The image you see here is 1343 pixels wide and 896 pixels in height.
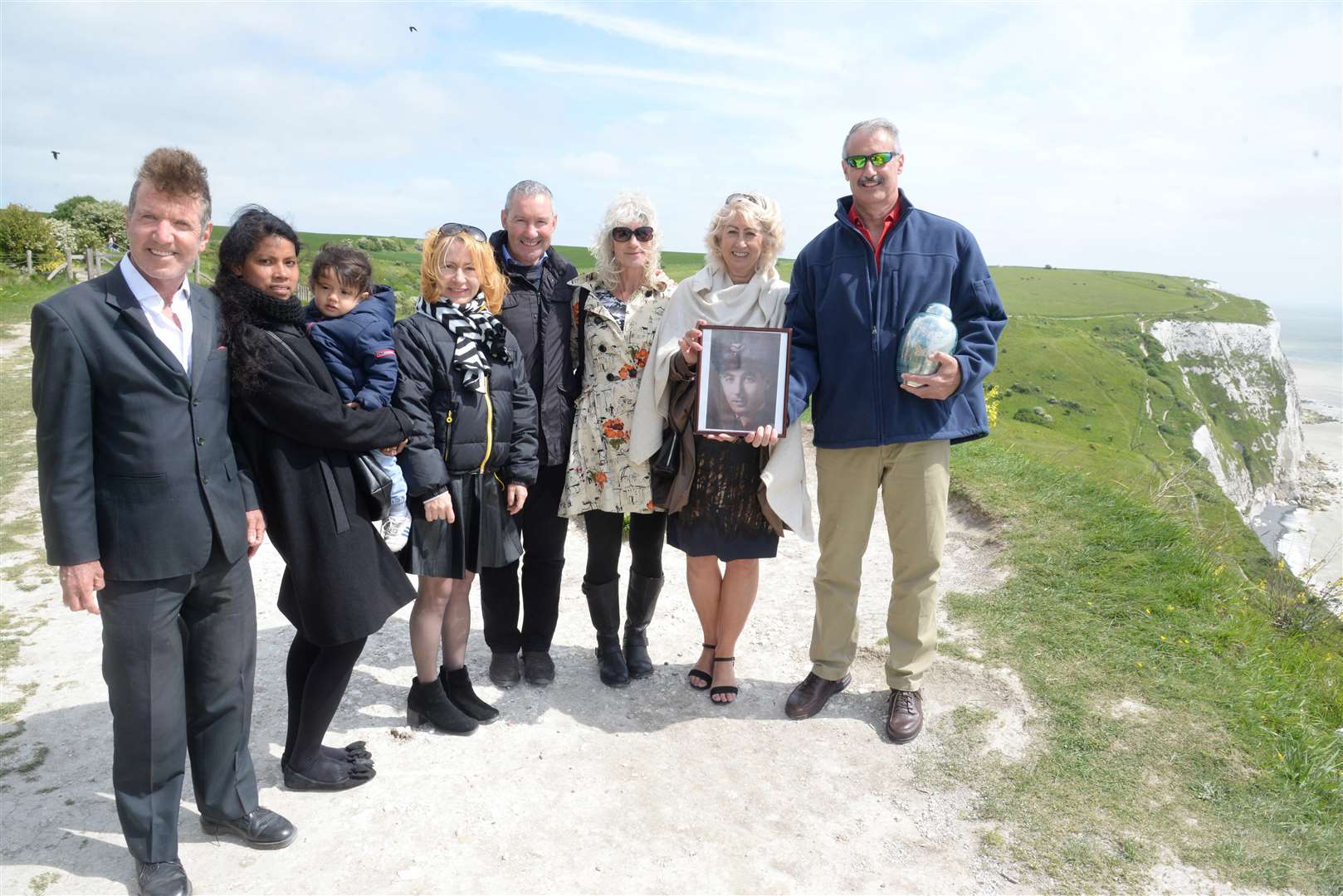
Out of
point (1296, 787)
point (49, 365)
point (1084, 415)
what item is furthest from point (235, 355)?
point (1084, 415)

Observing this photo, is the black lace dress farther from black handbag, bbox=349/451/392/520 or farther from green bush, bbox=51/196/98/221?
green bush, bbox=51/196/98/221

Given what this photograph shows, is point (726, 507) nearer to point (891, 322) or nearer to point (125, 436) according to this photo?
point (891, 322)

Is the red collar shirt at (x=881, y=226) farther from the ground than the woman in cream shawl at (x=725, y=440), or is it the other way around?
the red collar shirt at (x=881, y=226)

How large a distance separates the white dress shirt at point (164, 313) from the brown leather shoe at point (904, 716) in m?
3.79

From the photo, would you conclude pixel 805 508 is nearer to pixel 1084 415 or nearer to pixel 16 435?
pixel 16 435

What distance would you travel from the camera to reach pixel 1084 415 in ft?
205

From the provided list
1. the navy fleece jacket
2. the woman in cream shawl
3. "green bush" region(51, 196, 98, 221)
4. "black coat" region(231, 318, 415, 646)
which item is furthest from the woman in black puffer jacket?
"green bush" region(51, 196, 98, 221)

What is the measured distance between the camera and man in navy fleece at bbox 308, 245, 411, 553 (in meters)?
3.60

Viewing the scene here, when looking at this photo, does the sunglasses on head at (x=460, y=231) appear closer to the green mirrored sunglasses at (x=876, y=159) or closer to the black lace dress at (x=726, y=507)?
the black lace dress at (x=726, y=507)

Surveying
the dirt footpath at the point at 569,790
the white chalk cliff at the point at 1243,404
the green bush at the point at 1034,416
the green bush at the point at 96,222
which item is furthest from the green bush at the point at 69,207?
the white chalk cliff at the point at 1243,404

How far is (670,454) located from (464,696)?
1758 mm

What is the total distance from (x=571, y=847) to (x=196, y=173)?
3061 millimetres

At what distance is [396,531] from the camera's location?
381cm

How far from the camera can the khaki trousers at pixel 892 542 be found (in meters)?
4.47
